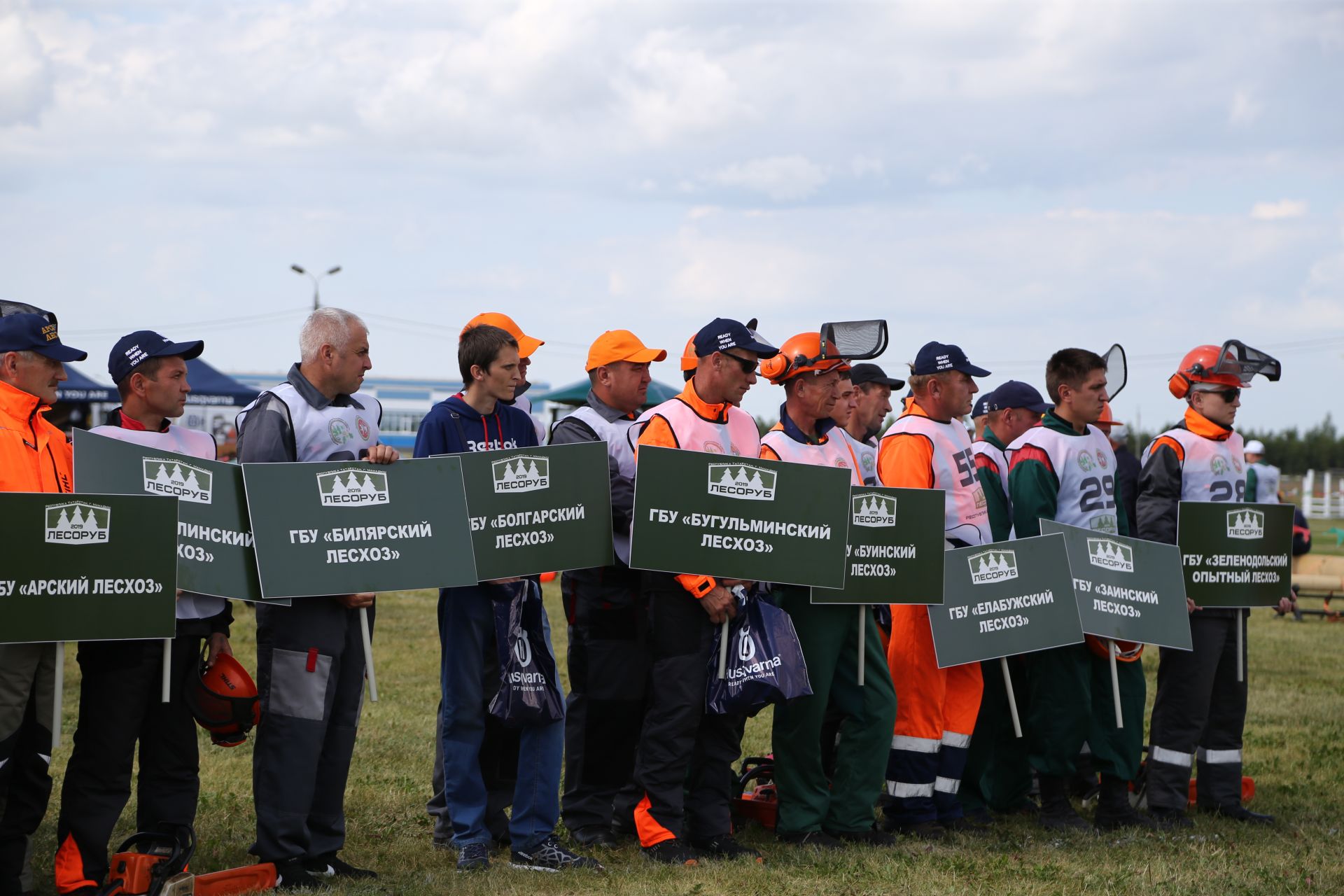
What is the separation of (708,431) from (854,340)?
3.22 feet

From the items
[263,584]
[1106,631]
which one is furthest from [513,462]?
[1106,631]

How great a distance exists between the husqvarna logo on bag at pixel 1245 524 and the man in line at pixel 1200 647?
155 mm

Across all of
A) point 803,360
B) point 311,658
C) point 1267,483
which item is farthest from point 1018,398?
point 1267,483

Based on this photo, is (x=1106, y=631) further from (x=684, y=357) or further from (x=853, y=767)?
(x=684, y=357)

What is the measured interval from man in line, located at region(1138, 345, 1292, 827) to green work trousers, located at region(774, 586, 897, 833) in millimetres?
2059

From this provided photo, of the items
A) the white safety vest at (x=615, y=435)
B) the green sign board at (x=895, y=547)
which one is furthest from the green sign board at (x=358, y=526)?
the green sign board at (x=895, y=547)

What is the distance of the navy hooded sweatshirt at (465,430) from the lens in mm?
6211

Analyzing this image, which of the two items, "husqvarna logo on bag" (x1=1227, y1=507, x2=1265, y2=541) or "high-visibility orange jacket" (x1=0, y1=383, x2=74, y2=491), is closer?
"high-visibility orange jacket" (x1=0, y1=383, x2=74, y2=491)

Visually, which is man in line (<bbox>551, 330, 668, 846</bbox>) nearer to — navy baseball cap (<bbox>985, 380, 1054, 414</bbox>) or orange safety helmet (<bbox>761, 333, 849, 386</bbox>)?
orange safety helmet (<bbox>761, 333, 849, 386</bbox>)

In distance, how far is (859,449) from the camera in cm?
710

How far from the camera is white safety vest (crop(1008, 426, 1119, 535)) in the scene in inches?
297

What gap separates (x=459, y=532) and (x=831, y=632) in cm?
201

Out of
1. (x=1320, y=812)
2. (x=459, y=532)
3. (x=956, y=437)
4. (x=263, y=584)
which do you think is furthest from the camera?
(x=1320, y=812)

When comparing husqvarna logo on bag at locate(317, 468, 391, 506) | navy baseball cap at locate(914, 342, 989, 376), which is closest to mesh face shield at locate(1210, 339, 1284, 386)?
navy baseball cap at locate(914, 342, 989, 376)
